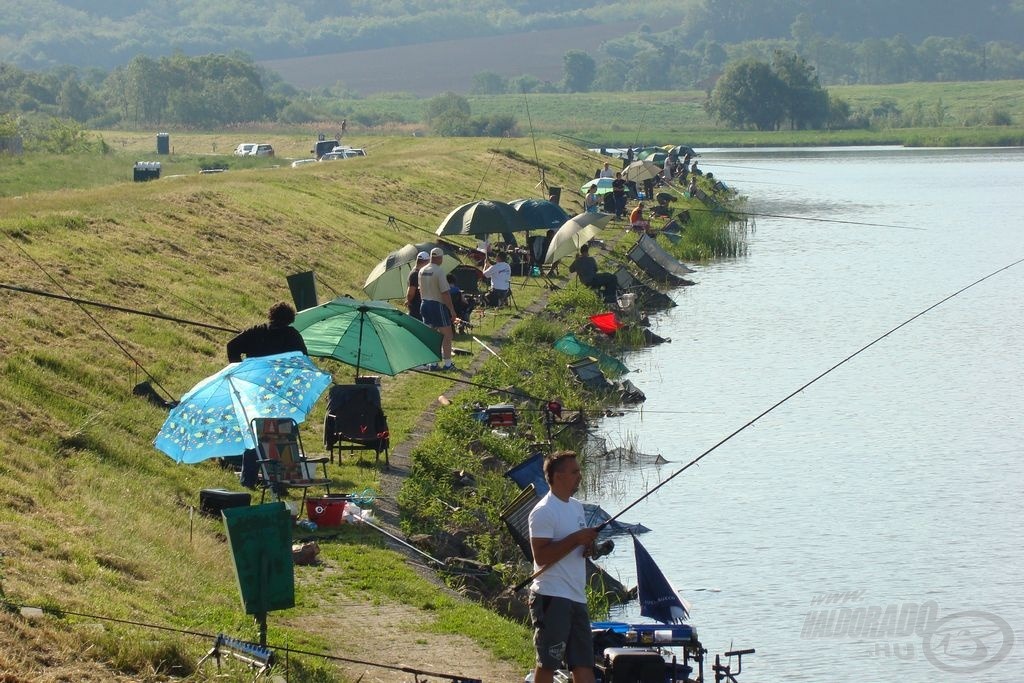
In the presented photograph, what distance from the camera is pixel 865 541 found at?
16.2 meters

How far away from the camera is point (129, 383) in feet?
55.0

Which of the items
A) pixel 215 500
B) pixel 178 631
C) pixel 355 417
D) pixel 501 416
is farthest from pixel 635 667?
pixel 501 416

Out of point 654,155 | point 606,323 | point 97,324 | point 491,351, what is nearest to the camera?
point 97,324

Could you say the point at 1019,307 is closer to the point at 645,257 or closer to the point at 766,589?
the point at 645,257

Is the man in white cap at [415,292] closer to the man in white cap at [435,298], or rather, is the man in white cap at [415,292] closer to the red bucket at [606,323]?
the man in white cap at [435,298]

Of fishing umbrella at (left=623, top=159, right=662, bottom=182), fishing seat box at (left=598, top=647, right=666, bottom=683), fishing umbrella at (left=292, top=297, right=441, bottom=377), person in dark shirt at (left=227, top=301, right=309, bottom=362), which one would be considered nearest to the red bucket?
fishing umbrella at (left=292, top=297, right=441, bottom=377)

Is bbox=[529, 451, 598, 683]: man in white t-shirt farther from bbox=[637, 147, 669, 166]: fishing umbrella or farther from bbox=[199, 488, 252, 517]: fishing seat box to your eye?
bbox=[637, 147, 669, 166]: fishing umbrella

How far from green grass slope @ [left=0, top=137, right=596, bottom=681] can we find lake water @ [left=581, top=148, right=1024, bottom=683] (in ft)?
10.8

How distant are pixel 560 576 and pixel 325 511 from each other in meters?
4.68

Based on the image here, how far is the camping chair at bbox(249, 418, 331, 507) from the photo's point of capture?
42.9ft

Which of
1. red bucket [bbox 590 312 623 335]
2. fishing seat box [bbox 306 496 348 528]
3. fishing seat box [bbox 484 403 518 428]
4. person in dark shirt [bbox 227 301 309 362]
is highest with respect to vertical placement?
person in dark shirt [bbox 227 301 309 362]

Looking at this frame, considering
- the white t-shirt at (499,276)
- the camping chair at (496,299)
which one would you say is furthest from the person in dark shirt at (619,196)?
the white t-shirt at (499,276)

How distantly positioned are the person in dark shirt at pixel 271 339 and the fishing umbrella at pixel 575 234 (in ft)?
53.5

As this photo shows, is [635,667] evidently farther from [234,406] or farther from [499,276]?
[499,276]
